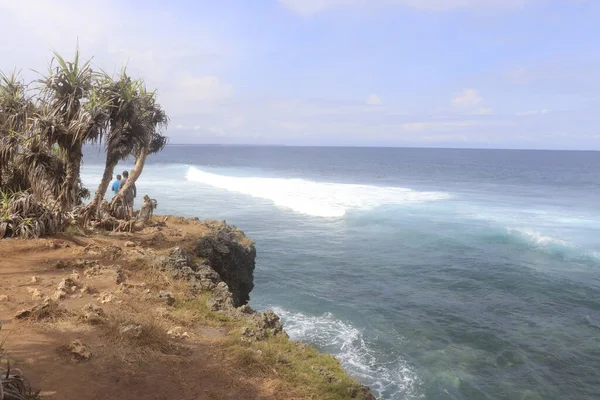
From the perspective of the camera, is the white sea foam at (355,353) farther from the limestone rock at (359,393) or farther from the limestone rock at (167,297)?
the limestone rock at (167,297)

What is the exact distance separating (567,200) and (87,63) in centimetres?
4821

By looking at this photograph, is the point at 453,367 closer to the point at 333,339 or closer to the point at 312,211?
the point at 333,339

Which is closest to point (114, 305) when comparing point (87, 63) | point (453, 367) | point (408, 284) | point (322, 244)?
point (87, 63)

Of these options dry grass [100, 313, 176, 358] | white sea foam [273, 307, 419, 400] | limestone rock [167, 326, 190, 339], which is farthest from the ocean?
dry grass [100, 313, 176, 358]

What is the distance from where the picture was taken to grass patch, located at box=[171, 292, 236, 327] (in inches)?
322

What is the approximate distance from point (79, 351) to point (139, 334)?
91 cm

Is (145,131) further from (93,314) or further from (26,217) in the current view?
(93,314)

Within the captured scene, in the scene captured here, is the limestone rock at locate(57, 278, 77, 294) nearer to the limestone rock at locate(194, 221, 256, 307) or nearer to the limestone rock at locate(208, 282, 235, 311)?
the limestone rock at locate(208, 282, 235, 311)

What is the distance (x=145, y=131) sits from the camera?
12.4m

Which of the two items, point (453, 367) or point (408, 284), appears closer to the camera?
point (453, 367)

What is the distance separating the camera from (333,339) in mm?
12828

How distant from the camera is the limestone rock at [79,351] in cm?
634

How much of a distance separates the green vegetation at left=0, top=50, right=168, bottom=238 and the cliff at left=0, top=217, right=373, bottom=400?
1.27m

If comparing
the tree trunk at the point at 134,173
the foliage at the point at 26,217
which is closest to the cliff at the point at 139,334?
the foliage at the point at 26,217
